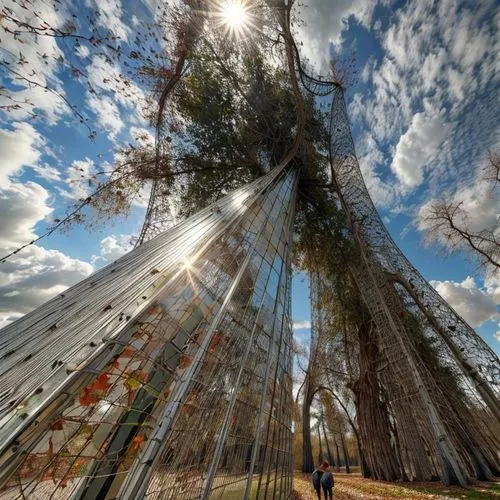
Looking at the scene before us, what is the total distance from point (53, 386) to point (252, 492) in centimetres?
230

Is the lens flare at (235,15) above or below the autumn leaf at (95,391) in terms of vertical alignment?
above

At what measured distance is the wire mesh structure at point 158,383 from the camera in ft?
3.47

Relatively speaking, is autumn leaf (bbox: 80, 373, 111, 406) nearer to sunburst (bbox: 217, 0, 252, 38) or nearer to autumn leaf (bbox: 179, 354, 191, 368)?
autumn leaf (bbox: 179, 354, 191, 368)

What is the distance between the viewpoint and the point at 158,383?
2.10m

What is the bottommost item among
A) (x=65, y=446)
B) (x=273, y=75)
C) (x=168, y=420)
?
(x=65, y=446)

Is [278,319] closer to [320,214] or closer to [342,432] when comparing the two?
[320,214]

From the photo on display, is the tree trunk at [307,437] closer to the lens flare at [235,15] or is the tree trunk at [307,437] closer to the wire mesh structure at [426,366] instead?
the wire mesh structure at [426,366]

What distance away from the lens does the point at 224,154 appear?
7262 millimetres

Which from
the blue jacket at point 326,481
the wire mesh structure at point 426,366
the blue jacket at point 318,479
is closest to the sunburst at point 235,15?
the wire mesh structure at point 426,366

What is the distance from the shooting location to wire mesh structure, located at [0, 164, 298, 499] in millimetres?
1059

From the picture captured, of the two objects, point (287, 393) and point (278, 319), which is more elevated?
point (278, 319)

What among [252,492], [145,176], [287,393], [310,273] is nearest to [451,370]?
[287,393]

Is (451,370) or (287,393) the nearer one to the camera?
(287,393)


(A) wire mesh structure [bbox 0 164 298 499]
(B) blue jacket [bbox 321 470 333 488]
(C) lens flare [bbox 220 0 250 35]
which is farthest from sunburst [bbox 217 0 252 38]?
(B) blue jacket [bbox 321 470 333 488]
